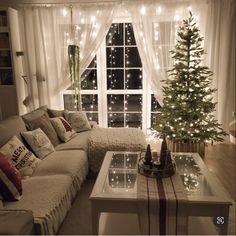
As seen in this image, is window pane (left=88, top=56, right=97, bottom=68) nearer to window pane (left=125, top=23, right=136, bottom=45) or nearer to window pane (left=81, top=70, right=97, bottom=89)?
window pane (left=81, top=70, right=97, bottom=89)

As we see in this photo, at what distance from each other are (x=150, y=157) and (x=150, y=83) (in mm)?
2503

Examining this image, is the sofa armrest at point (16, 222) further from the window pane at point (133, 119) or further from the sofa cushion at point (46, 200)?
the window pane at point (133, 119)

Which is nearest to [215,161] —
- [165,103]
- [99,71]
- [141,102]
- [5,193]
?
[165,103]

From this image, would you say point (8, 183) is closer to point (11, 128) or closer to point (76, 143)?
point (11, 128)

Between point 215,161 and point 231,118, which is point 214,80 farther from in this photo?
point 215,161

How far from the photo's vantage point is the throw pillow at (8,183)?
6.25ft

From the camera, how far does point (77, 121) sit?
12.5ft

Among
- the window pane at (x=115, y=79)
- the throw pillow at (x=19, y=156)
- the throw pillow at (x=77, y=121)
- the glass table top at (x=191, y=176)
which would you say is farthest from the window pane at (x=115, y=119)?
the throw pillow at (x=19, y=156)

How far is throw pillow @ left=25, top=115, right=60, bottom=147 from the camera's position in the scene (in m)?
3.08

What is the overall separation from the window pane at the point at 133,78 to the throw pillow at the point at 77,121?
139cm

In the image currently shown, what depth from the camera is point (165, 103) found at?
3.87 meters

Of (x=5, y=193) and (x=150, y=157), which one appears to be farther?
(x=150, y=157)

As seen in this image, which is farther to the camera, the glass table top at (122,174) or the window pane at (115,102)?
the window pane at (115,102)

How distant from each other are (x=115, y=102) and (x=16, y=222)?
143 inches
